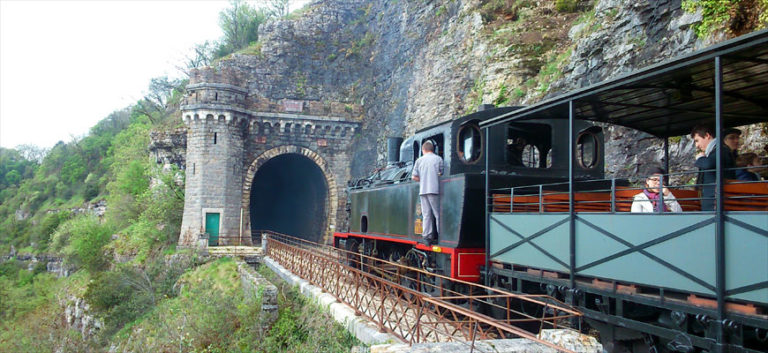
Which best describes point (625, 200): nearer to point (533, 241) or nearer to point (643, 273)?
point (643, 273)

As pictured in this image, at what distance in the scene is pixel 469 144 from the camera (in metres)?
8.41

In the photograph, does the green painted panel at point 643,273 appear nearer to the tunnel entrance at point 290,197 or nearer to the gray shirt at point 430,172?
the gray shirt at point 430,172

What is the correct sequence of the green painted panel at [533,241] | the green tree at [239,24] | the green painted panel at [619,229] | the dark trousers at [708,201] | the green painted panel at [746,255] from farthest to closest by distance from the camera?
the green tree at [239,24] → the green painted panel at [533,241] → the dark trousers at [708,201] → the green painted panel at [619,229] → the green painted panel at [746,255]

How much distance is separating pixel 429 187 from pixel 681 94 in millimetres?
3737

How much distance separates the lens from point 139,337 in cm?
1648

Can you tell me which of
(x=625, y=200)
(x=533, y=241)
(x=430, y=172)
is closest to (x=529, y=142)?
(x=430, y=172)

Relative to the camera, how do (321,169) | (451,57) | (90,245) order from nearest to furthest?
(451,57)
(321,169)
(90,245)

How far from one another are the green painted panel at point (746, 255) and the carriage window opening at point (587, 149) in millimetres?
4495

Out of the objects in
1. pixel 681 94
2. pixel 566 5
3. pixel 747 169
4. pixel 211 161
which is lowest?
pixel 747 169

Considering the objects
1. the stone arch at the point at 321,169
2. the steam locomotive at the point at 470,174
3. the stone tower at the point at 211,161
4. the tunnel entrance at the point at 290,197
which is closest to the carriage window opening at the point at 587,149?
the steam locomotive at the point at 470,174

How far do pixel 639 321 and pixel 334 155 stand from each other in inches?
912

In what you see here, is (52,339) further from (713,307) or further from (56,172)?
(56,172)

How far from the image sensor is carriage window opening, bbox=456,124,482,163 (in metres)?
8.38

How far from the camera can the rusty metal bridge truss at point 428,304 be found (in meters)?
5.50
